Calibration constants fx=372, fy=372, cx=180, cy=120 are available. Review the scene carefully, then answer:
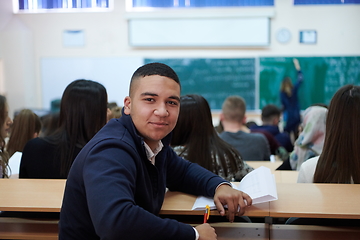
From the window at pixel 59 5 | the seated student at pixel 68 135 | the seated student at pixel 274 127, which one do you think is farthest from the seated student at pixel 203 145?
the window at pixel 59 5

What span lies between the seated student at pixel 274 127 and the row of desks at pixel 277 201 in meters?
2.47

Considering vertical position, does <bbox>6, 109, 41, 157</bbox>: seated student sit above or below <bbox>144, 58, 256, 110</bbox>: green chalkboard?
below

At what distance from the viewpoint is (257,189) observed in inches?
59.2

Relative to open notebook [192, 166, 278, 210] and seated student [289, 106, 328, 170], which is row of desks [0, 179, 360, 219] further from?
seated student [289, 106, 328, 170]

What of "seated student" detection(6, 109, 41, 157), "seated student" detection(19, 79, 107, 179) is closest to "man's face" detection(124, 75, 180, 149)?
"seated student" detection(19, 79, 107, 179)

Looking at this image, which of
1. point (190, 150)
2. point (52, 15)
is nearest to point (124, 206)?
point (190, 150)

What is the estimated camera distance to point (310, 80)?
6441 millimetres

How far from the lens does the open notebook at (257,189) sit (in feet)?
4.70

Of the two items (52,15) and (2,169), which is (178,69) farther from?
(2,169)

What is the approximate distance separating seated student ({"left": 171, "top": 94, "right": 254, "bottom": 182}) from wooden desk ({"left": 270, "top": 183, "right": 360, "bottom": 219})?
53cm

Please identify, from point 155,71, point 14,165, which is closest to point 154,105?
point 155,71

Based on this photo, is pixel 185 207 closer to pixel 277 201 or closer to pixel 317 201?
pixel 277 201

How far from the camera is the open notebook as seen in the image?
1432 mm

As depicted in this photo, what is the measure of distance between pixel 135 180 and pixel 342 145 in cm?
115
